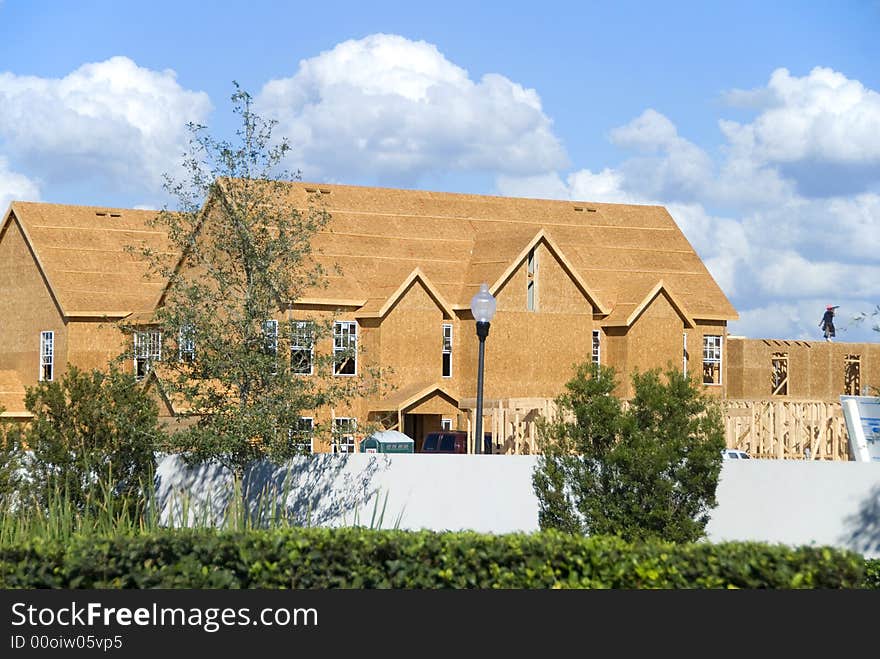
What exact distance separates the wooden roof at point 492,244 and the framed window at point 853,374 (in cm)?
894

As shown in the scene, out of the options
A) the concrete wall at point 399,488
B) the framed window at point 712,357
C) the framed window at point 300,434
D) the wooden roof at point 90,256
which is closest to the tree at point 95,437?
the concrete wall at point 399,488

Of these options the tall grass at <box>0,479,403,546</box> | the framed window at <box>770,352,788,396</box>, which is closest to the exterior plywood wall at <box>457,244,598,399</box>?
the framed window at <box>770,352,788,396</box>

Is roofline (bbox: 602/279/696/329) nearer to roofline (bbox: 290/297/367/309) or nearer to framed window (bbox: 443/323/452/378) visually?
framed window (bbox: 443/323/452/378)

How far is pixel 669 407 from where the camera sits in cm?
1891

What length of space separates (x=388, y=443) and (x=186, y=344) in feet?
61.9

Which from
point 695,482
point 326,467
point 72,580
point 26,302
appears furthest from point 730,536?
point 26,302

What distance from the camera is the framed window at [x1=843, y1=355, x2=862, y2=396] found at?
5775cm

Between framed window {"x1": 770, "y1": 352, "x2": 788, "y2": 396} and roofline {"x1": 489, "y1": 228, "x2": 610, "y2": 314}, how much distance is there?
448 inches

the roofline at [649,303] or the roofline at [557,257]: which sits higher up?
the roofline at [557,257]

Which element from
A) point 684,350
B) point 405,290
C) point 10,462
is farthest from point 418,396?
point 10,462

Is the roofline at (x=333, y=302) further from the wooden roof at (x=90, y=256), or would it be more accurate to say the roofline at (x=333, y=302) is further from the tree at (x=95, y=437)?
the tree at (x=95, y=437)

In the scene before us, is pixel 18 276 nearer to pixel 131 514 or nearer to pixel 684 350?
pixel 684 350

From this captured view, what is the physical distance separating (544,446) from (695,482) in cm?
238

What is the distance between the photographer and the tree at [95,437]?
845 inches
